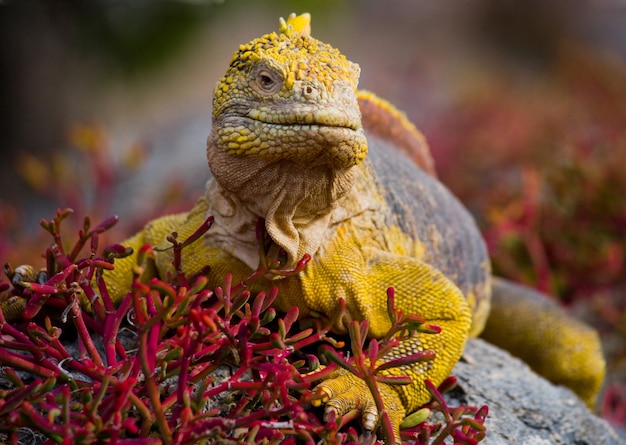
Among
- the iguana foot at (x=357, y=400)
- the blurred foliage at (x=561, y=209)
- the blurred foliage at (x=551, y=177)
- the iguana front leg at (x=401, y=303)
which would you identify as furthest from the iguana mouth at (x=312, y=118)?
the blurred foliage at (x=551, y=177)

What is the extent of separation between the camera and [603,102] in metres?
11.1

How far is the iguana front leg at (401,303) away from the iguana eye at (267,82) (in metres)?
0.77

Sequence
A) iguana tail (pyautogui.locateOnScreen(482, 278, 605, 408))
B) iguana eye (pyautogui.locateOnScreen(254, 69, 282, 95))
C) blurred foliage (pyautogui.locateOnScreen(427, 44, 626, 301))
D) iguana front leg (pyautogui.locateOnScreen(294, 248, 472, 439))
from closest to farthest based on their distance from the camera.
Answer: iguana eye (pyautogui.locateOnScreen(254, 69, 282, 95)) < iguana front leg (pyautogui.locateOnScreen(294, 248, 472, 439)) < iguana tail (pyautogui.locateOnScreen(482, 278, 605, 408)) < blurred foliage (pyautogui.locateOnScreen(427, 44, 626, 301))

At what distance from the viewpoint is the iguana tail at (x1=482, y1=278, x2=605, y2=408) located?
4.42m

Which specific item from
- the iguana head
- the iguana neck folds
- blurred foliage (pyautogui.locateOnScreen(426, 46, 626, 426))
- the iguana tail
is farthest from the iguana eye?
blurred foliage (pyautogui.locateOnScreen(426, 46, 626, 426))

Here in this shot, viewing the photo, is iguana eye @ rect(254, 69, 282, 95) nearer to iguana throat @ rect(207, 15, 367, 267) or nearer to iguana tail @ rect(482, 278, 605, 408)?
iguana throat @ rect(207, 15, 367, 267)

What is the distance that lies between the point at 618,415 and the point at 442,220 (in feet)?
6.71

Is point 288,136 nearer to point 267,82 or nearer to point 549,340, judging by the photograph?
point 267,82

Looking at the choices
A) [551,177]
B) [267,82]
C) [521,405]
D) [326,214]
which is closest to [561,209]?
[551,177]

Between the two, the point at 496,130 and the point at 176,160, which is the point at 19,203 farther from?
the point at 496,130

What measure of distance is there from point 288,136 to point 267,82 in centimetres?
26

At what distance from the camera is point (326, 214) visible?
307 cm

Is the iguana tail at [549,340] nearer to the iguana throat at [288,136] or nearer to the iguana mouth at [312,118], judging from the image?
the iguana throat at [288,136]

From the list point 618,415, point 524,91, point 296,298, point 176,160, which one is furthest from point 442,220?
point 524,91
